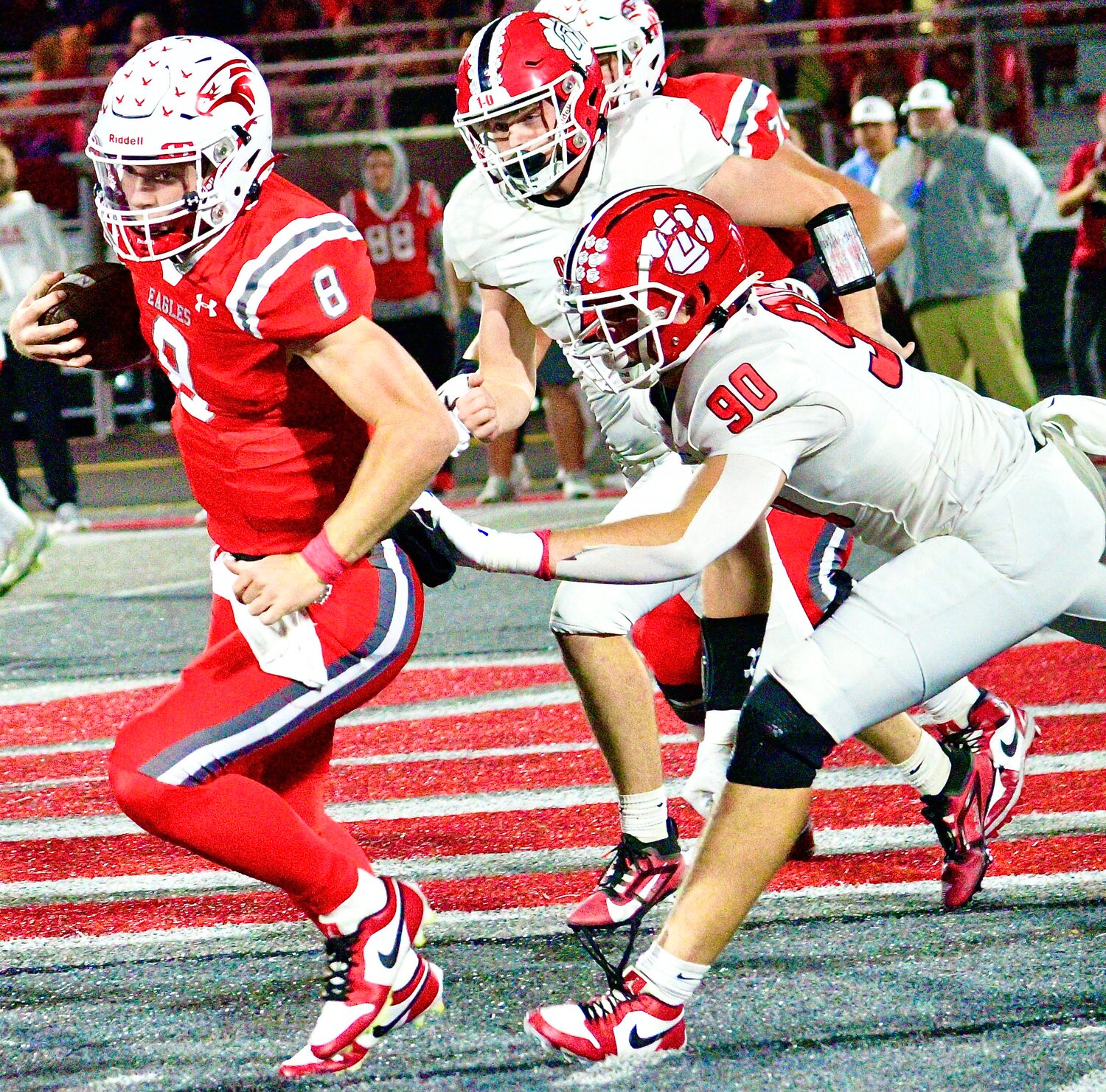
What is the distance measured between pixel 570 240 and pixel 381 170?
7.12 metres

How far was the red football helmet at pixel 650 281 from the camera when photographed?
119 inches

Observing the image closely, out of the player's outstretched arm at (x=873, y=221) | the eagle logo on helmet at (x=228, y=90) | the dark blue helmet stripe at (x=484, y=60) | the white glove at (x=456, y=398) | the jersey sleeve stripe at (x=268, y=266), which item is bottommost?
the white glove at (x=456, y=398)

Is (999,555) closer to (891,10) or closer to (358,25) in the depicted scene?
(891,10)

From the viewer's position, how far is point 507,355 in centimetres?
423

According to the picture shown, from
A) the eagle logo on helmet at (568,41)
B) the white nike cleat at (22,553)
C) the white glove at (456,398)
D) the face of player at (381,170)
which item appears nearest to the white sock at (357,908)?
the white glove at (456,398)

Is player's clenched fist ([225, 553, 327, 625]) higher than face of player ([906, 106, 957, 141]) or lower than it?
higher

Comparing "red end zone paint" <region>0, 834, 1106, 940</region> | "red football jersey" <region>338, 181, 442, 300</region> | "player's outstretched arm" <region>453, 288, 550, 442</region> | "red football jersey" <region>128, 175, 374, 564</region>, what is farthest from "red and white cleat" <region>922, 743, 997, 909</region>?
"red football jersey" <region>338, 181, 442, 300</region>

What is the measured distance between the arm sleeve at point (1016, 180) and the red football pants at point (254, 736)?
263 inches

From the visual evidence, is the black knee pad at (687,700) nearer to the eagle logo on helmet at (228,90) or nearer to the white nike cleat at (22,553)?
the eagle logo on helmet at (228,90)

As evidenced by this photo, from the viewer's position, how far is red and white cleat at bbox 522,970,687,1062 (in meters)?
Answer: 3.02

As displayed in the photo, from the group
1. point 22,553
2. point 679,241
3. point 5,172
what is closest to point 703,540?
point 679,241

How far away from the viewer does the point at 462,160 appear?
13.2m

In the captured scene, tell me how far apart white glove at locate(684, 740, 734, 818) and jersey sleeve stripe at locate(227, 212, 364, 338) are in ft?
4.88

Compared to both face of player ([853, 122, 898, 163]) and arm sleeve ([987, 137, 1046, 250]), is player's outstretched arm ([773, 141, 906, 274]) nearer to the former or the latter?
arm sleeve ([987, 137, 1046, 250])
